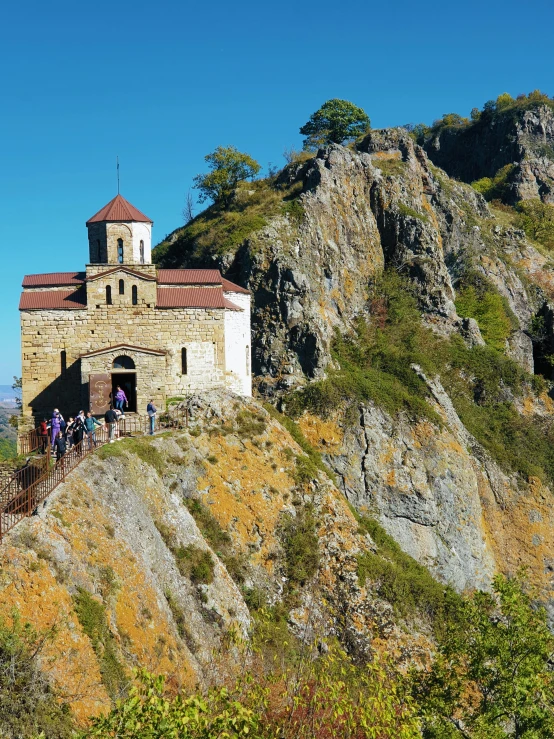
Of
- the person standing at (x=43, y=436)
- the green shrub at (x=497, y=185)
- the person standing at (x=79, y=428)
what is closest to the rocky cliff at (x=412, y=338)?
the person standing at (x=43, y=436)

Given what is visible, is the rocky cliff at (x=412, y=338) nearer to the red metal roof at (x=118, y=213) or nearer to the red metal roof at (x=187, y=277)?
the red metal roof at (x=187, y=277)

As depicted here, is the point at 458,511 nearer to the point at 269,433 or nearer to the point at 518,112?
the point at 269,433

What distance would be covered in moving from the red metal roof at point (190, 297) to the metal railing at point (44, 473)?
5.55m

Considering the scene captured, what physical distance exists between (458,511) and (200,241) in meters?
22.8

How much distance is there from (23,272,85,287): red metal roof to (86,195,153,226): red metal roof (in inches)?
103

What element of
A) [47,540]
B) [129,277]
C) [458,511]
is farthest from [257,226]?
[47,540]

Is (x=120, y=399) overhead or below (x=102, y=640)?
overhead

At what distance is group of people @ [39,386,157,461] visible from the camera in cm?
2370

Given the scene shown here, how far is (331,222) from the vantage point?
148 feet

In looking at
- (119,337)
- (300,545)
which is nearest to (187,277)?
(119,337)

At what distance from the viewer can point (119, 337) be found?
103 ft

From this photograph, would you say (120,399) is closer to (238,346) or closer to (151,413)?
(151,413)

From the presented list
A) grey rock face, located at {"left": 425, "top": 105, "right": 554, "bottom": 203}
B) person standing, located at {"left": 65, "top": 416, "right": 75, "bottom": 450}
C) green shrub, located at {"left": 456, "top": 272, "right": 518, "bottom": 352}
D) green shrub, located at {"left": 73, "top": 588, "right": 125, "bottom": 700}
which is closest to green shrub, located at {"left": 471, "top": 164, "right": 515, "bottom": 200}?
grey rock face, located at {"left": 425, "top": 105, "right": 554, "bottom": 203}

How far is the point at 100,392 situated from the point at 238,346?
7.01 metres
